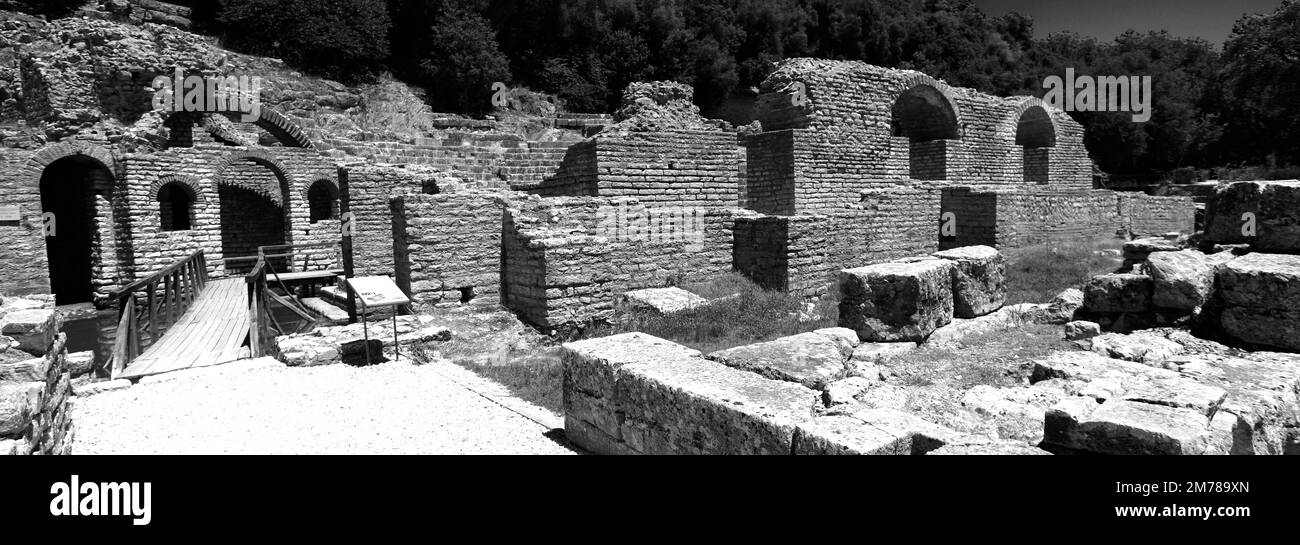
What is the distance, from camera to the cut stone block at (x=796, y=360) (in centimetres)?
460

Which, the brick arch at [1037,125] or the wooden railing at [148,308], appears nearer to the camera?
the wooden railing at [148,308]

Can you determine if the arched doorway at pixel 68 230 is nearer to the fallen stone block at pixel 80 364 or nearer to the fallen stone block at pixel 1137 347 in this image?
the fallen stone block at pixel 80 364

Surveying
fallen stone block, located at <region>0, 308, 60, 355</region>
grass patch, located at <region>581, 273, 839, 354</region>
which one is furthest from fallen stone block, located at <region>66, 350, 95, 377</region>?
grass patch, located at <region>581, 273, 839, 354</region>

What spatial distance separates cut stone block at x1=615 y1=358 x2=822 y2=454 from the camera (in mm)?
3121

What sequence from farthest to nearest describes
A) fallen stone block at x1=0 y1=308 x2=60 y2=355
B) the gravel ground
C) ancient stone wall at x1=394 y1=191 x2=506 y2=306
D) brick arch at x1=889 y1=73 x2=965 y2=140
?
brick arch at x1=889 y1=73 x2=965 y2=140 → ancient stone wall at x1=394 y1=191 x2=506 y2=306 → fallen stone block at x1=0 y1=308 x2=60 y2=355 → the gravel ground

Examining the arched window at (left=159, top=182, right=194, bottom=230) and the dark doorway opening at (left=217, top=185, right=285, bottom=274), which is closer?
the arched window at (left=159, top=182, right=194, bottom=230)

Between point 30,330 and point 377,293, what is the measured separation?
2.78m

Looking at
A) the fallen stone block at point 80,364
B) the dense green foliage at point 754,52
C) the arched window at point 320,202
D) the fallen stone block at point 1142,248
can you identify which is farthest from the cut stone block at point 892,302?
the dense green foliage at point 754,52

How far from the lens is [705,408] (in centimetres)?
337

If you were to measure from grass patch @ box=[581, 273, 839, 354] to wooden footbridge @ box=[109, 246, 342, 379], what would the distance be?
A: 4.33 metres

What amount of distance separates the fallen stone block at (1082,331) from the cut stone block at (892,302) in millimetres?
1088

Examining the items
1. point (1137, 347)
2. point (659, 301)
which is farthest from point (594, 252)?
point (1137, 347)

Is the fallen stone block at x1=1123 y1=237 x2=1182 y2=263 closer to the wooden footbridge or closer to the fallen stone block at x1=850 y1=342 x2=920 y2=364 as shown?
the fallen stone block at x1=850 y1=342 x2=920 y2=364
